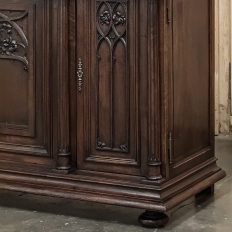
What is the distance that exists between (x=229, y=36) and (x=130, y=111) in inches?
72.8

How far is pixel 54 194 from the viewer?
10.3 ft

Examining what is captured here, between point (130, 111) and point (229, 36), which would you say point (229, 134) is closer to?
point (229, 36)

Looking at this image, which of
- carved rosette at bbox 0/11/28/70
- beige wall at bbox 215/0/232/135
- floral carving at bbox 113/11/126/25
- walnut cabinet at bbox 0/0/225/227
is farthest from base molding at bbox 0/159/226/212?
beige wall at bbox 215/0/232/135

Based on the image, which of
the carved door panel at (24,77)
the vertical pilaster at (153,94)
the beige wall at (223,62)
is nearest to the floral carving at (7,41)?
the carved door panel at (24,77)

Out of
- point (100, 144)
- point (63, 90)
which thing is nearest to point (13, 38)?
point (63, 90)

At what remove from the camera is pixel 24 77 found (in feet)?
Answer: 10.5

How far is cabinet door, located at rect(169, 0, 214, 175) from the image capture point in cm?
307

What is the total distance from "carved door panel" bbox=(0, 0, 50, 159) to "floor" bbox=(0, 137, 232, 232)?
0.28 meters

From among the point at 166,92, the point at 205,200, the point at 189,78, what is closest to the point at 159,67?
the point at 166,92

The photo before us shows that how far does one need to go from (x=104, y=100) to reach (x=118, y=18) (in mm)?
350

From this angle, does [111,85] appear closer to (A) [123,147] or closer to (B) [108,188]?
(A) [123,147]

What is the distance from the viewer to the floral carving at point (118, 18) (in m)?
2.97

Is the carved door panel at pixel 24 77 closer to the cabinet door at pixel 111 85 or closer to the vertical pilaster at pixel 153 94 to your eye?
the cabinet door at pixel 111 85

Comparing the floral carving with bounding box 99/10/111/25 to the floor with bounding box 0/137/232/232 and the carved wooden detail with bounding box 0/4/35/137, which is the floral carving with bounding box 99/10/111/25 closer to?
the carved wooden detail with bounding box 0/4/35/137
